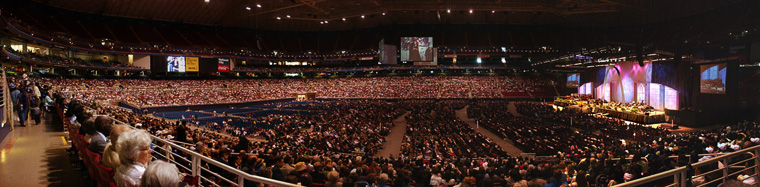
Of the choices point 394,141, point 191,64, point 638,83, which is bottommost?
point 394,141

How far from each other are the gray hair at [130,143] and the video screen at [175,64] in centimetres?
5062

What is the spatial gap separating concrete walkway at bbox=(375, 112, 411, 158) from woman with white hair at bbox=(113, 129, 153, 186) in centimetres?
913

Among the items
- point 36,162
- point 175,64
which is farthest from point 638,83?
point 175,64

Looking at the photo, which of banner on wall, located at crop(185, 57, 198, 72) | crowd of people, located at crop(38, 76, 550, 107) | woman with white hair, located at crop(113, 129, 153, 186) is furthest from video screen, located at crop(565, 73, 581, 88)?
banner on wall, located at crop(185, 57, 198, 72)

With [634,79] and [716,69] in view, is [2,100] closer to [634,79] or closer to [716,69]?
[716,69]

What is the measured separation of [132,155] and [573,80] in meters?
41.1

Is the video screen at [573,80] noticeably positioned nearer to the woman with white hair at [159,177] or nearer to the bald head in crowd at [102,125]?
the bald head in crowd at [102,125]

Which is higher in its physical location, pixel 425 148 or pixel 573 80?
pixel 573 80

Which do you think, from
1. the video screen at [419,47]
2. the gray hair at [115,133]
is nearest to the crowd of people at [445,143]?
the gray hair at [115,133]

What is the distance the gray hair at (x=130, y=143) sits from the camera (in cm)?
205

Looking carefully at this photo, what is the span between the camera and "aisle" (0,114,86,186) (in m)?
4.35

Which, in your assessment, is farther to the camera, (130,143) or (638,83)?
(638,83)

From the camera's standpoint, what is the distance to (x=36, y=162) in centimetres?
530

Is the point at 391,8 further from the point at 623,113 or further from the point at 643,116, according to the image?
the point at 643,116
